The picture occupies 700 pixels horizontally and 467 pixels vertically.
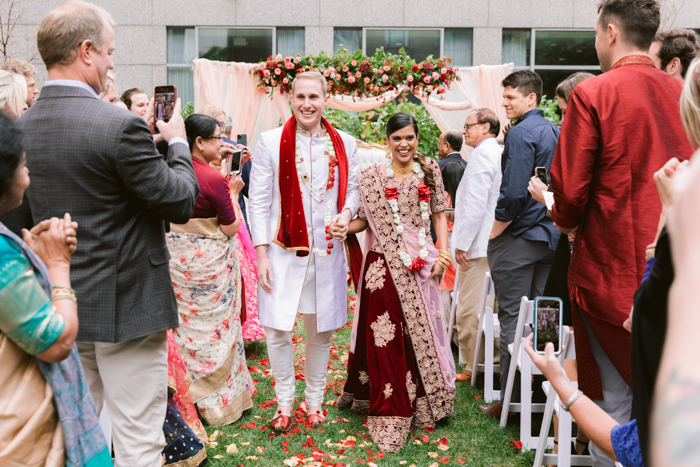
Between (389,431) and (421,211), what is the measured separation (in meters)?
1.47

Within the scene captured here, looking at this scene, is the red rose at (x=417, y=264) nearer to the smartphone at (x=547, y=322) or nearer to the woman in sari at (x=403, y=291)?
the woman in sari at (x=403, y=291)

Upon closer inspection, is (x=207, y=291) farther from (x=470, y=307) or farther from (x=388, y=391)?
(x=470, y=307)

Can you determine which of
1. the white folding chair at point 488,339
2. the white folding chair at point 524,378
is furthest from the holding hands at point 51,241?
the white folding chair at point 488,339

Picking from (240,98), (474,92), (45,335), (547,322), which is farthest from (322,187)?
(474,92)

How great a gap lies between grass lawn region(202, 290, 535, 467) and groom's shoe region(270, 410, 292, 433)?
4cm

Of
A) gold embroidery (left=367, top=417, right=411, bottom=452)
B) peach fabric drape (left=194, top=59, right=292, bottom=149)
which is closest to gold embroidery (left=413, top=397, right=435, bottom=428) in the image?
gold embroidery (left=367, top=417, right=411, bottom=452)

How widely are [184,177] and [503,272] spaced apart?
2.50 metres

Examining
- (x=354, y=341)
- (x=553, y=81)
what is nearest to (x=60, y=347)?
(x=354, y=341)

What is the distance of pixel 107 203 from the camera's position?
231 centimetres

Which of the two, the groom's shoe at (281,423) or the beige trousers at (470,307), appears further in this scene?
the beige trousers at (470,307)

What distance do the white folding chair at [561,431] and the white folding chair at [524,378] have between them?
8.6 inches

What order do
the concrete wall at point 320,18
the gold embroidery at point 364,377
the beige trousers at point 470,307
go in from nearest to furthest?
1. the gold embroidery at point 364,377
2. the beige trousers at point 470,307
3. the concrete wall at point 320,18

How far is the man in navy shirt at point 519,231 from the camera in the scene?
159 inches

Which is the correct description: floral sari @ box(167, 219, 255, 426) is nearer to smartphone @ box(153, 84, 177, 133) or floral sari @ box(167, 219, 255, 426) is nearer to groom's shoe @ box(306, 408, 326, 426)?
groom's shoe @ box(306, 408, 326, 426)
